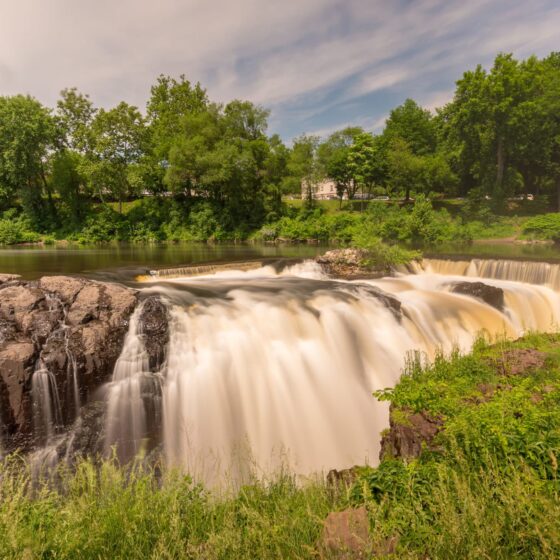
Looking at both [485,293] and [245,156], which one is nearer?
[485,293]

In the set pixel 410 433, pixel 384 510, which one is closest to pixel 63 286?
pixel 410 433

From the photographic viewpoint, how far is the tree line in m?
39.9

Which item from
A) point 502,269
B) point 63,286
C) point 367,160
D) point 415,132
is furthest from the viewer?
point 415,132

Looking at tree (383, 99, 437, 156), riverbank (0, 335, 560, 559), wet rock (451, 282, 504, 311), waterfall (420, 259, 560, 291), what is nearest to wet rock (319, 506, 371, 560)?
riverbank (0, 335, 560, 559)

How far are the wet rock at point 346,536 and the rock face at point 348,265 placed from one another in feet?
50.4

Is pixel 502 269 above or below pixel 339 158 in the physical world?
below

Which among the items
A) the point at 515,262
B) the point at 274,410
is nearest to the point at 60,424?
the point at 274,410

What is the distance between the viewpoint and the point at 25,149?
1609 inches

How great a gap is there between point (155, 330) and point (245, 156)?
3745cm

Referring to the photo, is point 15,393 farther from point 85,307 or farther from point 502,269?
point 502,269

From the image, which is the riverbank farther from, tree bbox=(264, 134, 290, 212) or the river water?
tree bbox=(264, 134, 290, 212)

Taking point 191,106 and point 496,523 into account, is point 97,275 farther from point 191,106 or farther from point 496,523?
point 191,106

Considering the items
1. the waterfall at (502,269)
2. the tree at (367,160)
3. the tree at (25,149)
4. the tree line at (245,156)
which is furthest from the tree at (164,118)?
Answer: the waterfall at (502,269)

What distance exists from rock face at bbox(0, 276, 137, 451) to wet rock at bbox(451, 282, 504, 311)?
13494mm
